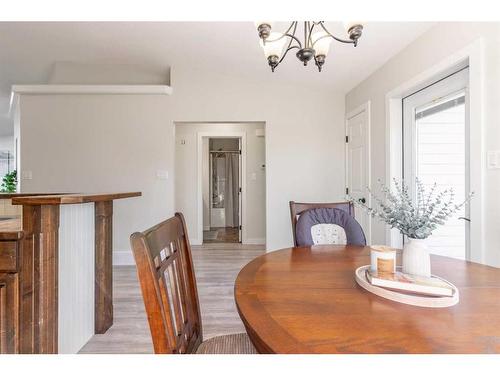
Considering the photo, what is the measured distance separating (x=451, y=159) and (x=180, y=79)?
314 centimetres

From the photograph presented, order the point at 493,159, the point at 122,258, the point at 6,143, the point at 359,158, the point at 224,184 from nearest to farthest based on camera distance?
the point at 493,159 < the point at 359,158 < the point at 122,258 < the point at 224,184 < the point at 6,143

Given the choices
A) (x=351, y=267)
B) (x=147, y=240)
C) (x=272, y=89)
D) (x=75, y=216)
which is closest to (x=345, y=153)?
(x=272, y=89)

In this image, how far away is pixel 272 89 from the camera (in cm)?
363

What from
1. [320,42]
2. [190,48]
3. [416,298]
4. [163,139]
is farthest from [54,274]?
[190,48]

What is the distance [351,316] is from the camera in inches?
27.6

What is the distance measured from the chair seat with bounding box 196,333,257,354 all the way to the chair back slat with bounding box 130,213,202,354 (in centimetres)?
4

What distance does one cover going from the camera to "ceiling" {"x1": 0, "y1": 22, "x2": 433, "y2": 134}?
8.10 ft

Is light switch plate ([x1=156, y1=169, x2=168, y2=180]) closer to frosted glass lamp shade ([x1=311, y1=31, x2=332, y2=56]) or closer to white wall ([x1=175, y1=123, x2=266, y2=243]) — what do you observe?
white wall ([x1=175, y1=123, x2=266, y2=243])

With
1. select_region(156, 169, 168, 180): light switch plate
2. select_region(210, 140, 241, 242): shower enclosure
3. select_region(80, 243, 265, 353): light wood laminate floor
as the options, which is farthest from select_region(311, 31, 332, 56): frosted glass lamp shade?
select_region(210, 140, 241, 242): shower enclosure

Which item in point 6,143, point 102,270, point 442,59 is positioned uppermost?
point 6,143

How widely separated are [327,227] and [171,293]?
1.27 meters

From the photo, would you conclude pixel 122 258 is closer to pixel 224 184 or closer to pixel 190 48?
pixel 190 48

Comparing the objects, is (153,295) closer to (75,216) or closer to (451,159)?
(75,216)

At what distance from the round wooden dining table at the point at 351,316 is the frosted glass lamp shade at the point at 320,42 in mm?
1420
